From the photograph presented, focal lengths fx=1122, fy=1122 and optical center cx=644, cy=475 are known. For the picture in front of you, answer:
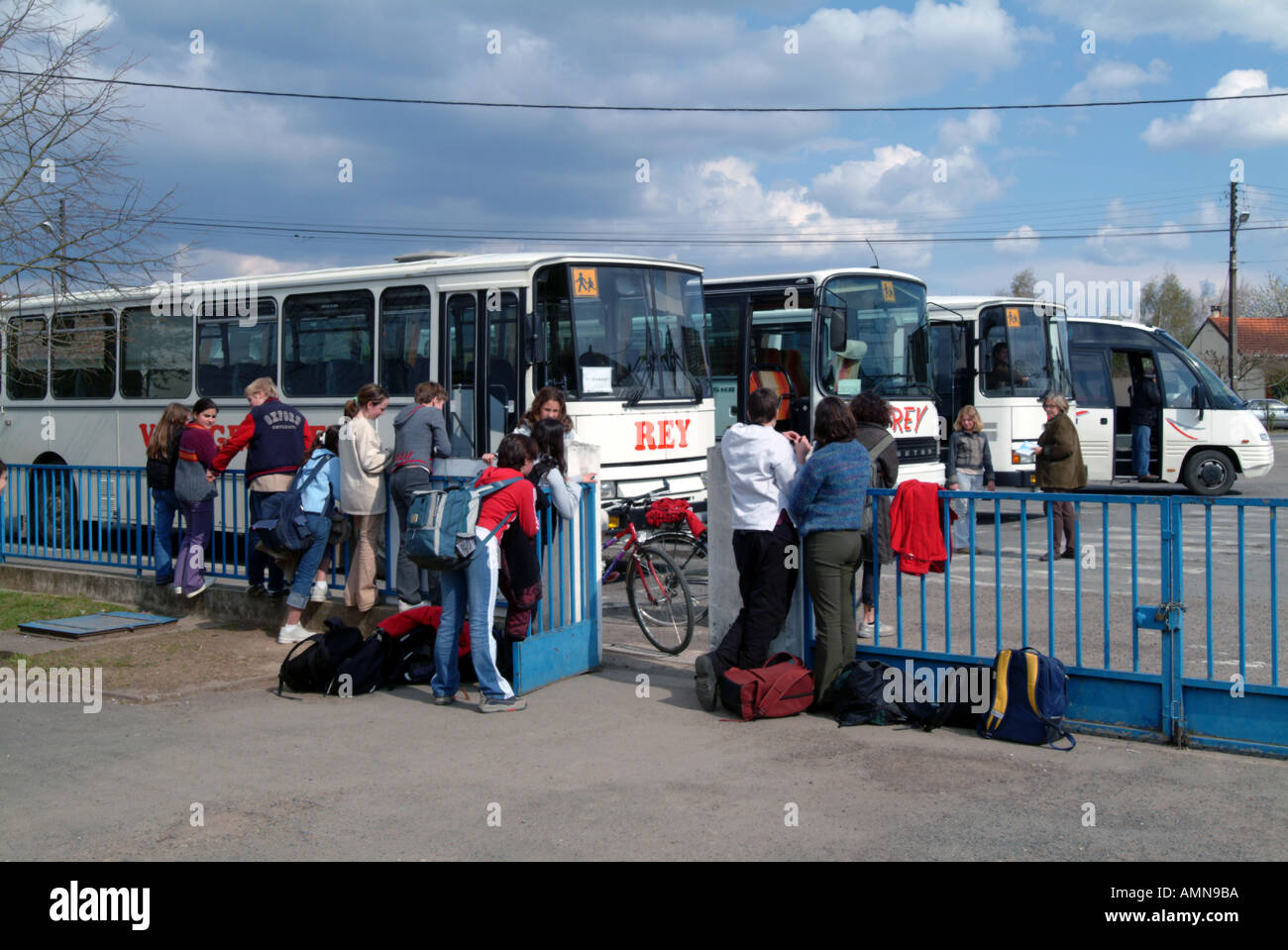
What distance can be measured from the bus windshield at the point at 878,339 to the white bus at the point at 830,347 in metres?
0.01

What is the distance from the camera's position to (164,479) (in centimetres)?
1047

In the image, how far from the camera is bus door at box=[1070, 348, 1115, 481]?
64.8ft

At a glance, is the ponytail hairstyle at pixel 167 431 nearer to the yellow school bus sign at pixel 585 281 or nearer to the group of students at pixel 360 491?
the group of students at pixel 360 491

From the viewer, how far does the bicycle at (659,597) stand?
28.1 feet

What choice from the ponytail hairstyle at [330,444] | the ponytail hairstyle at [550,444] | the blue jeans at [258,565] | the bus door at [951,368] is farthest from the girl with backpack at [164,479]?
the bus door at [951,368]

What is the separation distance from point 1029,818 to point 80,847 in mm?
4157

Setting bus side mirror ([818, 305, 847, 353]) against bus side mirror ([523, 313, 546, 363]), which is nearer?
bus side mirror ([523, 313, 546, 363])

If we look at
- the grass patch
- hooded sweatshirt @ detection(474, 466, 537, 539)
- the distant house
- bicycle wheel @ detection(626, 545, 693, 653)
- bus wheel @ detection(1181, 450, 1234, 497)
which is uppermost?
the distant house

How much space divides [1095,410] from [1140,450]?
102 centimetres

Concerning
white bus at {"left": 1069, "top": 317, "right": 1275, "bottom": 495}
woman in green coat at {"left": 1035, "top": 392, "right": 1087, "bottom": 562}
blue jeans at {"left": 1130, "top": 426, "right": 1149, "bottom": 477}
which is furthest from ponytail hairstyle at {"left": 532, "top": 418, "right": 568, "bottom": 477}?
blue jeans at {"left": 1130, "top": 426, "right": 1149, "bottom": 477}

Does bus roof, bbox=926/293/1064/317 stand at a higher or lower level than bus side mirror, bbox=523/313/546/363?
higher

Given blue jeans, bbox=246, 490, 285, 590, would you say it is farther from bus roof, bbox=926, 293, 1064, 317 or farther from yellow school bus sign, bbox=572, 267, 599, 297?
bus roof, bbox=926, 293, 1064, 317

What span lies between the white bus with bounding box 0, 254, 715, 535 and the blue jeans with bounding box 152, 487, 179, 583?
61.2 inches
